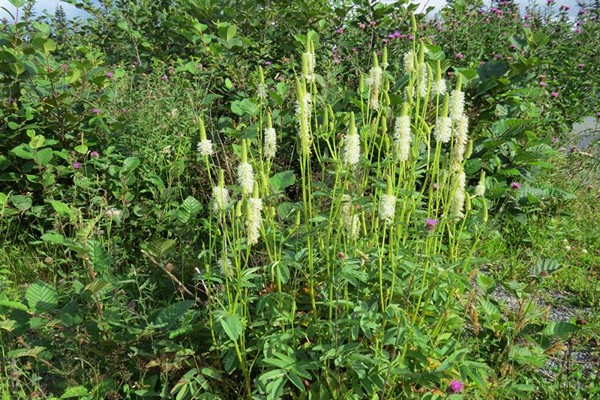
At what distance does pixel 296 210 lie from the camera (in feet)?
8.59

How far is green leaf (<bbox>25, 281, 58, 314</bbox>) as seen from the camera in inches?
90.6

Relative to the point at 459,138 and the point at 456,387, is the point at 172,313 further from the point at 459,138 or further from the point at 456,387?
the point at 459,138

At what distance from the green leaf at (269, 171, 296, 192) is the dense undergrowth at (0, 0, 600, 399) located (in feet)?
0.06

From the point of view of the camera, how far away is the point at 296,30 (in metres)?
5.02

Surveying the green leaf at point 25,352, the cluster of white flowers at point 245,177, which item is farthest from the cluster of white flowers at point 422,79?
the green leaf at point 25,352

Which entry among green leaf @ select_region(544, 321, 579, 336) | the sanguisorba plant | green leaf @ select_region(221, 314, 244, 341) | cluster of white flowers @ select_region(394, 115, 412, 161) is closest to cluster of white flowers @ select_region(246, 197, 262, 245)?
the sanguisorba plant

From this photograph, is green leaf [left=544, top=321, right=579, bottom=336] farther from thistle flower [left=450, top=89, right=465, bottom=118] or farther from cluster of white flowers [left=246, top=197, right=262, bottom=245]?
cluster of white flowers [left=246, top=197, right=262, bottom=245]

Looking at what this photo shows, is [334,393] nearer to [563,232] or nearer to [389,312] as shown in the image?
[389,312]

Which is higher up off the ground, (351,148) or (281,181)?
(351,148)

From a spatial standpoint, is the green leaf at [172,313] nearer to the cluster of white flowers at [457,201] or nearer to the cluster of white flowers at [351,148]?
the cluster of white flowers at [351,148]

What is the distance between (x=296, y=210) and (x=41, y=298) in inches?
45.9

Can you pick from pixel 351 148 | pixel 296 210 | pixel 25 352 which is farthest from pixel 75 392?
pixel 351 148

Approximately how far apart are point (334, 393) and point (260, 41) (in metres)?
3.80

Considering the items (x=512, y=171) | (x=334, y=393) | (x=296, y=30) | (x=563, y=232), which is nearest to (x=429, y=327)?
(x=334, y=393)
